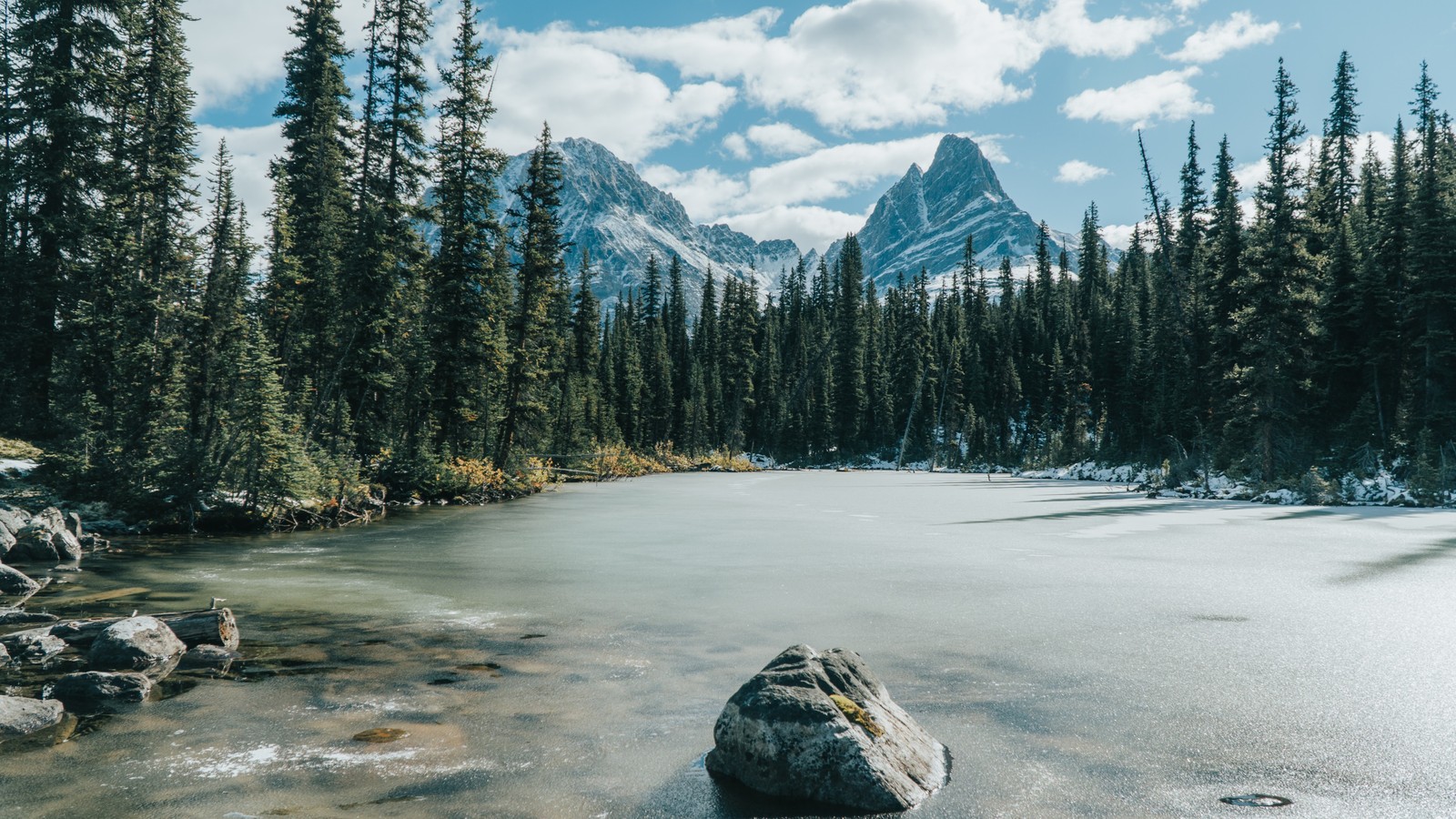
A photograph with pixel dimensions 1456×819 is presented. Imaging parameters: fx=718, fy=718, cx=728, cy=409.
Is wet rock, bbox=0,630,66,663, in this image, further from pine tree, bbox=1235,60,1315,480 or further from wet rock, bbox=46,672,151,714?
pine tree, bbox=1235,60,1315,480

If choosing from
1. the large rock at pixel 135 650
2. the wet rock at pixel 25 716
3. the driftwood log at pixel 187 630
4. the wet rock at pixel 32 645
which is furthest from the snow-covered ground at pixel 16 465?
the wet rock at pixel 25 716

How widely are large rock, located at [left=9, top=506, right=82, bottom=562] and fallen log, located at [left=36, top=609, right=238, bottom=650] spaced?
23.4 ft

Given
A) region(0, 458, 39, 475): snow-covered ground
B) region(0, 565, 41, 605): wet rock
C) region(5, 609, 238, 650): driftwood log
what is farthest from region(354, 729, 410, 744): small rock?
region(0, 458, 39, 475): snow-covered ground

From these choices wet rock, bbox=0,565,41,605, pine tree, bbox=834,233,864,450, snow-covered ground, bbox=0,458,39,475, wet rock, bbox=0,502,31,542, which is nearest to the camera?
wet rock, bbox=0,565,41,605

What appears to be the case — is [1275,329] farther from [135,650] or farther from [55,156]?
[55,156]

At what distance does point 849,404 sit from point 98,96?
77.1m

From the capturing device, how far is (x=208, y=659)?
282 inches

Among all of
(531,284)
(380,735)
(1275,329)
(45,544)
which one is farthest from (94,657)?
(1275,329)

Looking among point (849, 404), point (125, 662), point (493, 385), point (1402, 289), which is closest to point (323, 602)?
point (125, 662)

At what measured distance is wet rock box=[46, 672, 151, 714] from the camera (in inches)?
238

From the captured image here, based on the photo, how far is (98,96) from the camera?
25031 millimetres

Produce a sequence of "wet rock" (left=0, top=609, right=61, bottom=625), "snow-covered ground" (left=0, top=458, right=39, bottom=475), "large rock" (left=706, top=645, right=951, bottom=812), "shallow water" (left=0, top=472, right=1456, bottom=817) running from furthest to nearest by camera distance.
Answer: "snow-covered ground" (left=0, top=458, right=39, bottom=475), "wet rock" (left=0, top=609, right=61, bottom=625), "shallow water" (left=0, top=472, right=1456, bottom=817), "large rock" (left=706, top=645, right=951, bottom=812)

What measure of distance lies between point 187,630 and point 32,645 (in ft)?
4.22

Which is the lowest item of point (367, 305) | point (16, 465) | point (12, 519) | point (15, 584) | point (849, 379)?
point (15, 584)
